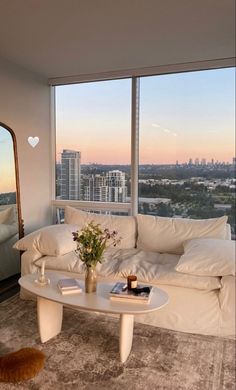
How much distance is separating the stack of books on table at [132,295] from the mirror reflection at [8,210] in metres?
1.44

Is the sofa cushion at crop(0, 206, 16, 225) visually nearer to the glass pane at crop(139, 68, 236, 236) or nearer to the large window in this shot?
the large window

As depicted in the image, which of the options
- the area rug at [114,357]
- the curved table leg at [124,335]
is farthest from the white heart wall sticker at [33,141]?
the curved table leg at [124,335]

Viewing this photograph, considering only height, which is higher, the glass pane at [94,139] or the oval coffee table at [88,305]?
the glass pane at [94,139]

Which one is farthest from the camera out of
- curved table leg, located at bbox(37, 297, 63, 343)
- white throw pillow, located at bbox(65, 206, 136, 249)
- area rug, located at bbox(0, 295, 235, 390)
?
white throw pillow, located at bbox(65, 206, 136, 249)

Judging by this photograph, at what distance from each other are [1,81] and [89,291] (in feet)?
7.02

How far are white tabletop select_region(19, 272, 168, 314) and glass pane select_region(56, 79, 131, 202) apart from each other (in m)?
1.62

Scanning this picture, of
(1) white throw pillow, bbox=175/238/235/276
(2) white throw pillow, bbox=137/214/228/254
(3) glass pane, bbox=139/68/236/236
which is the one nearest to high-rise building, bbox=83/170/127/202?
(3) glass pane, bbox=139/68/236/236

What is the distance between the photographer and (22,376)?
164 cm

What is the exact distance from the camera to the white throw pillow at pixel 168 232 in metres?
2.57

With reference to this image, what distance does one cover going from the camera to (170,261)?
2.50 meters

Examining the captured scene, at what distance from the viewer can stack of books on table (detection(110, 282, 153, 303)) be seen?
1800mm

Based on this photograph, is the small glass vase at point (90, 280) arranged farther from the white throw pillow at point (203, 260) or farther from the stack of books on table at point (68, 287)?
the white throw pillow at point (203, 260)

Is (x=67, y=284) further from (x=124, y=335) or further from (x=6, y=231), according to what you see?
(x=6, y=231)

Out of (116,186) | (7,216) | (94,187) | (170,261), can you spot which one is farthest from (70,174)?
(170,261)
